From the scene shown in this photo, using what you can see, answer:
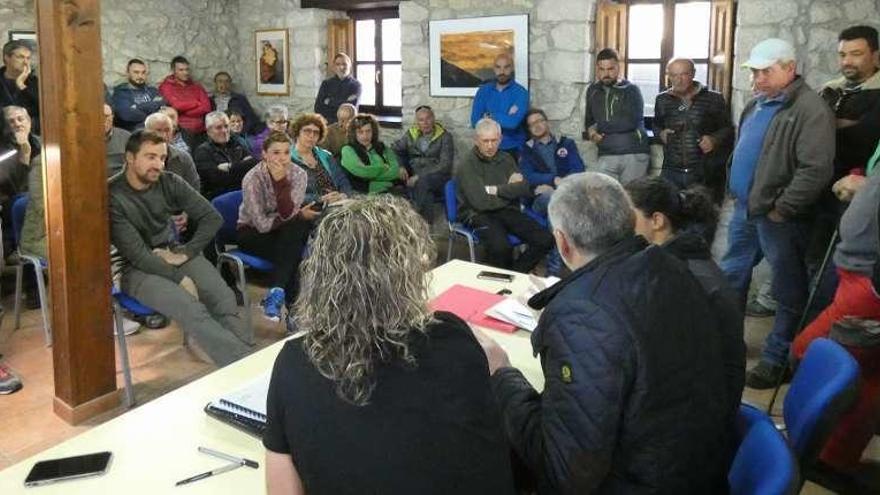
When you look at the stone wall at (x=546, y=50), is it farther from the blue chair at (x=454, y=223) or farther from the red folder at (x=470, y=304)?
the red folder at (x=470, y=304)

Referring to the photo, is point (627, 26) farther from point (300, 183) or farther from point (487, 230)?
point (300, 183)

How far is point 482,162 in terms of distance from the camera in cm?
488

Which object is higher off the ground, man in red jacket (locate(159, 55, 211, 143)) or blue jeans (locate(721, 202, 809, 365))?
man in red jacket (locate(159, 55, 211, 143))

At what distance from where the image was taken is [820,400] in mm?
1511

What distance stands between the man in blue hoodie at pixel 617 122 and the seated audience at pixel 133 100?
152 inches

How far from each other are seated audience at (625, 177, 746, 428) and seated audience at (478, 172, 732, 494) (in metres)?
0.14

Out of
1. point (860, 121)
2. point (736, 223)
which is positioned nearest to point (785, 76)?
point (860, 121)

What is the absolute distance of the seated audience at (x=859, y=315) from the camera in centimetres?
236

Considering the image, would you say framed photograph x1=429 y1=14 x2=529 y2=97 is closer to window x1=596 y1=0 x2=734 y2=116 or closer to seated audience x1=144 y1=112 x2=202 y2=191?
window x1=596 y1=0 x2=734 y2=116

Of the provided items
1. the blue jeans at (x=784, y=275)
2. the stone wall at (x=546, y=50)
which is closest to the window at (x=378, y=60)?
the stone wall at (x=546, y=50)

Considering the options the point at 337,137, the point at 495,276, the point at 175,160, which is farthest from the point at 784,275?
the point at 337,137

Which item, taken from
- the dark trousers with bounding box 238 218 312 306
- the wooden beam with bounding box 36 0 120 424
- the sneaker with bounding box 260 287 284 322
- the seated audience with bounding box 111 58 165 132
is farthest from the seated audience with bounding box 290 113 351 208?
the seated audience with bounding box 111 58 165 132

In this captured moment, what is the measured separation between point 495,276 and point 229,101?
5305 millimetres

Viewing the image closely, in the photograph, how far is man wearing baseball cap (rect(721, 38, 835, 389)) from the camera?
3.08 m
